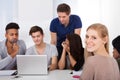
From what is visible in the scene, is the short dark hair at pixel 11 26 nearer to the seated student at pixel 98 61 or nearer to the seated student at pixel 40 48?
the seated student at pixel 40 48

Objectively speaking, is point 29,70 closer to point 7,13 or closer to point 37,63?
point 37,63

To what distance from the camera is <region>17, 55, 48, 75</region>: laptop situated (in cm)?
264

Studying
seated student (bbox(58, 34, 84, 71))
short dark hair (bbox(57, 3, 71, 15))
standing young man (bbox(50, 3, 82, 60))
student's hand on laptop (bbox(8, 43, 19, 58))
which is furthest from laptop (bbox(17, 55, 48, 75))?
short dark hair (bbox(57, 3, 71, 15))

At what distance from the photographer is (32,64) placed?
2.65 metres

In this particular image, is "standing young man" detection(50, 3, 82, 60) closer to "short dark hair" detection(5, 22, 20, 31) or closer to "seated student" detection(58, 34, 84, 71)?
"seated student" detection(58, 34, 84, 71)

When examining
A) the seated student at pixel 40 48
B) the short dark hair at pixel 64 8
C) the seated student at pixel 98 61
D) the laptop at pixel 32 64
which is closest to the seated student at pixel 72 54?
the seated student at pixel 40 48

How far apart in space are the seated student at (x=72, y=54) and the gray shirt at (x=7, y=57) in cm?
71

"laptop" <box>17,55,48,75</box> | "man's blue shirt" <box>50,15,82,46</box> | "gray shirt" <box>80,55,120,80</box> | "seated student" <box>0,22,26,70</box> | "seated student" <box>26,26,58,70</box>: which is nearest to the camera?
"gray shirt" <box>80,55,120,80</box>

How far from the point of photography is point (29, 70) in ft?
8.75

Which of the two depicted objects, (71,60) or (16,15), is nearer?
(71,60)

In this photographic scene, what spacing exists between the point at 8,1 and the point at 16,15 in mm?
270

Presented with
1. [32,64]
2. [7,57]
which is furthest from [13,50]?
[32,64]

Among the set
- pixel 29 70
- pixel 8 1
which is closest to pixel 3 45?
pixel 8 1

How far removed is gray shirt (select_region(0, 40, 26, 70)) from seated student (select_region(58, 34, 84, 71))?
0.71 metres
